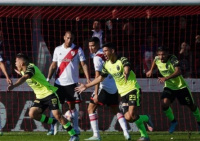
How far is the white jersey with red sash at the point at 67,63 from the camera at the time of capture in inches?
578

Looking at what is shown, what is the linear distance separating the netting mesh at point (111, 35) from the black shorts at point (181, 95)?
1.28 meters

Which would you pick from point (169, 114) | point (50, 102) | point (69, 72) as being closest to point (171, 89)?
point (169, 114)

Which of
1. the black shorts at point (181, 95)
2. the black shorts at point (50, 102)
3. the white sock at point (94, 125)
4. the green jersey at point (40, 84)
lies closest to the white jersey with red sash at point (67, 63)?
the white sock at point (94, 125)

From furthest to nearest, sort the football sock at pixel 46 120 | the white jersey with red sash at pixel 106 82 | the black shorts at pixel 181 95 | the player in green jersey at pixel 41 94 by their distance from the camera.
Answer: the black shorts at pixel 181 95
the white jersey with red sash at pixel 106 82
the football sock at pixel 46 120
the player in green jersey at pixel 41 94

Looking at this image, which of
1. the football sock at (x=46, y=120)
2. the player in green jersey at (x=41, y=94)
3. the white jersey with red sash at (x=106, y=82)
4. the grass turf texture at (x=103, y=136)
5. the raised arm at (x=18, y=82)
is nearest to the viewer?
the raised arm at (x=18, y=82)

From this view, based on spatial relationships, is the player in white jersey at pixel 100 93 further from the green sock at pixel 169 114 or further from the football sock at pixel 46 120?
the green sock at pixel 169 114

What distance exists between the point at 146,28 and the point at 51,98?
516 centimetres

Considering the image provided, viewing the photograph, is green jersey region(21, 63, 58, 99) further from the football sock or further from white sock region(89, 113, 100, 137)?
white sock region(89, 113, 100, 137)

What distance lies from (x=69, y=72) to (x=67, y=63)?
0.66ft

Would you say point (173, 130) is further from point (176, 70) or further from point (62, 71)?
point (62, 71)

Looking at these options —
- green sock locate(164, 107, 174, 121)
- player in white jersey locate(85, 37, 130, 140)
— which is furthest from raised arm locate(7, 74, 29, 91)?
green sock locate(164, 107, 174, 121)

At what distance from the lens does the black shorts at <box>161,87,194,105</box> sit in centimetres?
1509

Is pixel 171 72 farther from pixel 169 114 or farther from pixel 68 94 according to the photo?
pixel 68 94

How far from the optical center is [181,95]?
49.5ft
